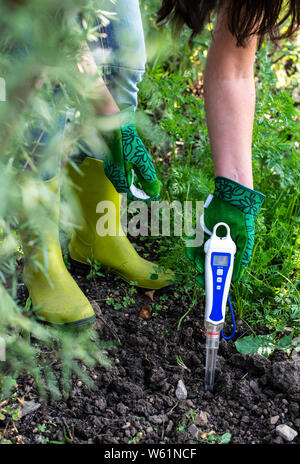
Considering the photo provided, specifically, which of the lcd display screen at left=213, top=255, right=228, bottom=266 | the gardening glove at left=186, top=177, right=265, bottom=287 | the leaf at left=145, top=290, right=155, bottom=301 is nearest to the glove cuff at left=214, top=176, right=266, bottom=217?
the gardening glove at left=186, top=177, right=265, bottom=287

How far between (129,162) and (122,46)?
0.51m

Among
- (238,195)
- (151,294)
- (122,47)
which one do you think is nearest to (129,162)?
(238,195)

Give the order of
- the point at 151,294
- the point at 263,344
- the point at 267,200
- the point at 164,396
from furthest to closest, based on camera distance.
A: the point at 267,200
the point at 151,294
the point at 263,344
the point at 164,396

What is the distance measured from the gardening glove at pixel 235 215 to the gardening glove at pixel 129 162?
0.72ft

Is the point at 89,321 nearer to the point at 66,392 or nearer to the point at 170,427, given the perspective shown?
the point at 66,392

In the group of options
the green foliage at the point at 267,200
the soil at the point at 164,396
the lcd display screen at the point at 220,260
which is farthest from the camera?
the green foliage at the point at 267,200

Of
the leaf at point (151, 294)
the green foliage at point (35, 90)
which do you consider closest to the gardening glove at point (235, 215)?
the leaf at point (151, 294)

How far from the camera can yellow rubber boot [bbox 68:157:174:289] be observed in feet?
6.19

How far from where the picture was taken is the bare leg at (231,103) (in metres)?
1.51

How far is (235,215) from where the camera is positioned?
1509mm

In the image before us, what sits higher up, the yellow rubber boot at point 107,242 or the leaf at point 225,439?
the yellow rubber boot at point 107,242

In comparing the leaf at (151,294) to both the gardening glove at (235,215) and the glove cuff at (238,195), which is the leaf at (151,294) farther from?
the glove cuff at (238,195)

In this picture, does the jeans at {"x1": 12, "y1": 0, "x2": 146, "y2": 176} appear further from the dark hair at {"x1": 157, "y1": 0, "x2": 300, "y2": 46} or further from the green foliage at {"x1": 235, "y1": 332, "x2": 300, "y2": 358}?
the green foliage at {"x1": 235, "y1": 332, "x2": 300, "y2": 358}

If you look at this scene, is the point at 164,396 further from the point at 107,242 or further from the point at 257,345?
the point at 107,242
